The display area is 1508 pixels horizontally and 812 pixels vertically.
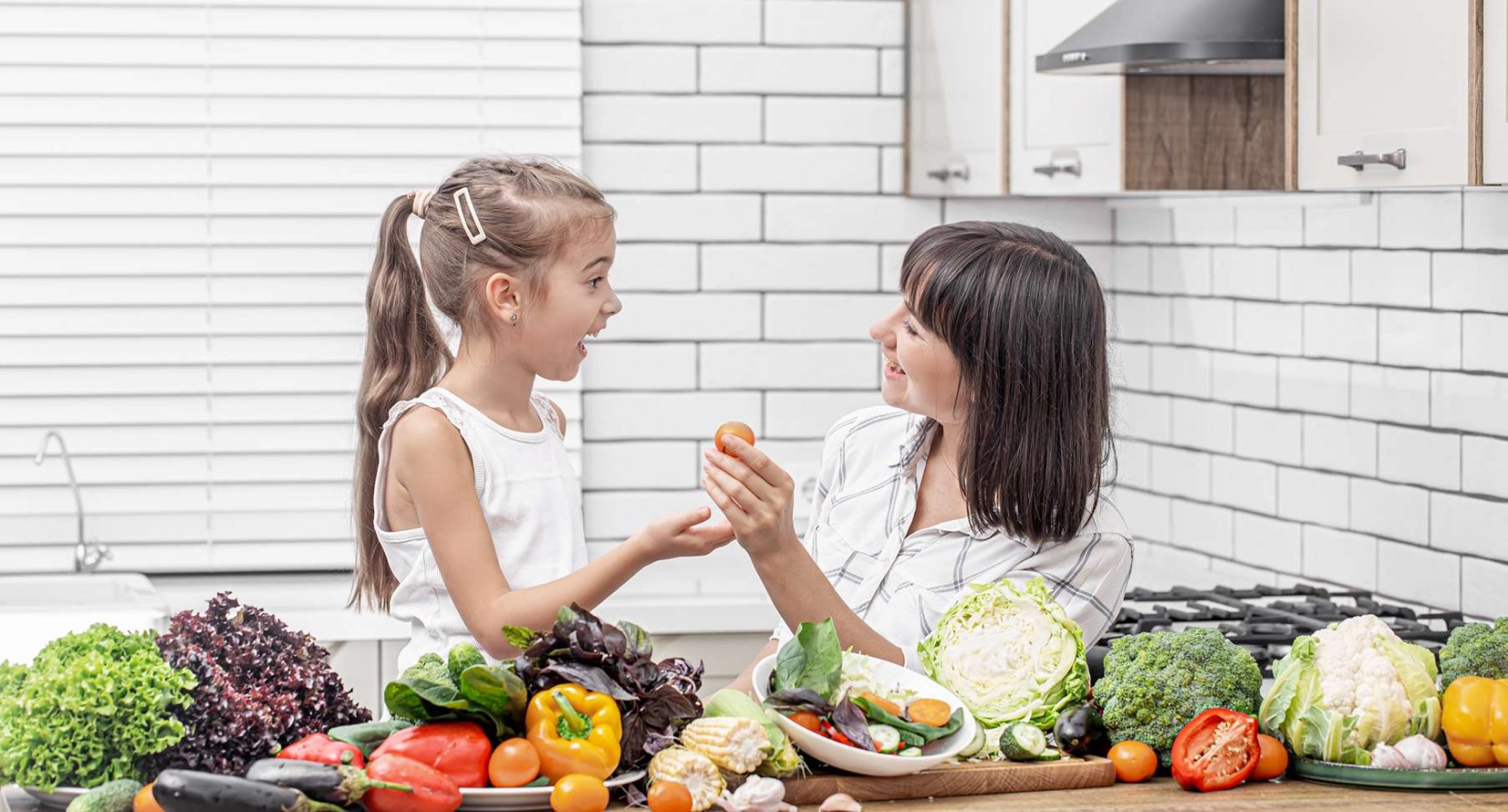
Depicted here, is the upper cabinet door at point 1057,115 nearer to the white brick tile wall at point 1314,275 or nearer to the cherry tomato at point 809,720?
the white brick tile wall at point 1314,275

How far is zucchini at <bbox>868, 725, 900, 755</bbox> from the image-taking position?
4.95ft

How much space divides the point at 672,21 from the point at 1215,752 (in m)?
2.32

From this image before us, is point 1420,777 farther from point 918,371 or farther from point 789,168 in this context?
point 789,168

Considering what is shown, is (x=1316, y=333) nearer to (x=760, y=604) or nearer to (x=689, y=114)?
(x=760, y=604)

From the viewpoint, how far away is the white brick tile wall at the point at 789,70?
349 cm

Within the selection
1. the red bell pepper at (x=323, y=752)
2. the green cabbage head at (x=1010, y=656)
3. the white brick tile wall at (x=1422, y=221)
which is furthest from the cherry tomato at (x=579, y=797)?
the white brick tile wall at (x=1422, y=221)

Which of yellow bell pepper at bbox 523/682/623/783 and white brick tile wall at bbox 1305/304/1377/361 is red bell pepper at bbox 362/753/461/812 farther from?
white brick tile wall at bbox 1305/304/1377/361

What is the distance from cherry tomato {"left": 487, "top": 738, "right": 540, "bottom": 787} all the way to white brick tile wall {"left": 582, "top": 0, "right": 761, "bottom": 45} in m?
2.30

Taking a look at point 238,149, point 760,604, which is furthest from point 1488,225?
point 238,149

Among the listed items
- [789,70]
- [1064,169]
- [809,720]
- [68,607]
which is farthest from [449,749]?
[789,70]

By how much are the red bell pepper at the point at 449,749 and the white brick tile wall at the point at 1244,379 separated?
6.96 feet

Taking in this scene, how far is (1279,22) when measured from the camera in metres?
2.38

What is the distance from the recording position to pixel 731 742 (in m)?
1.44

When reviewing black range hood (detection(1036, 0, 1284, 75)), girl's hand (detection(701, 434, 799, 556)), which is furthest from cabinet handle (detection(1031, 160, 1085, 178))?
girl's hand (detection(701, 434, 799, 556))
